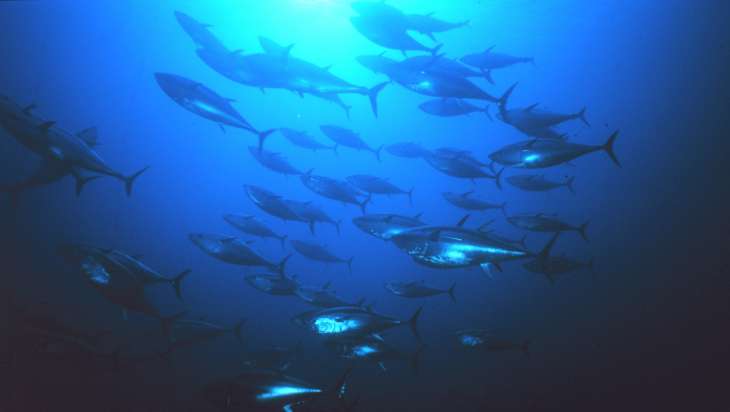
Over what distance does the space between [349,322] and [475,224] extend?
1551cm

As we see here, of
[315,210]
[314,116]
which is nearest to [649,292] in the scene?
[315,210]

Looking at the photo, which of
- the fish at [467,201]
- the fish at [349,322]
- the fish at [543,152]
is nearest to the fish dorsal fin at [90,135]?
the fish at [349,322]

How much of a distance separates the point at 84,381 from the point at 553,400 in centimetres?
1040

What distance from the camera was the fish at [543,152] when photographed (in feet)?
11.4

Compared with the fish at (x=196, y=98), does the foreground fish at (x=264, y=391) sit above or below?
below

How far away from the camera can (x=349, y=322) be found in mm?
3568

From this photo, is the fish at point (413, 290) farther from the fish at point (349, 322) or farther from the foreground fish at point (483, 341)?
the foreground fish at point (483, 341)

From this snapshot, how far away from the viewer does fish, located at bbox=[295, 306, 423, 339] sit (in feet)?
11.7

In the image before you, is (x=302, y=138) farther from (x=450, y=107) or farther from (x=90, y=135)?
(x=90, y=135)

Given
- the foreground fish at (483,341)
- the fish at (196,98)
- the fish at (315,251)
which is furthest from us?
the fish at (315,251)

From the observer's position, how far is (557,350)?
1029cm

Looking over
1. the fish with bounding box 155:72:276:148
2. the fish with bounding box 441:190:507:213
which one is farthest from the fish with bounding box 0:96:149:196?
the fish with bounding box 441:190:507:213

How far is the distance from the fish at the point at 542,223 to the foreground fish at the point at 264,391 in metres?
3.11

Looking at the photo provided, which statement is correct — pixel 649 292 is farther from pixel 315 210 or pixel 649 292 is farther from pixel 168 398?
pixel 168 398
